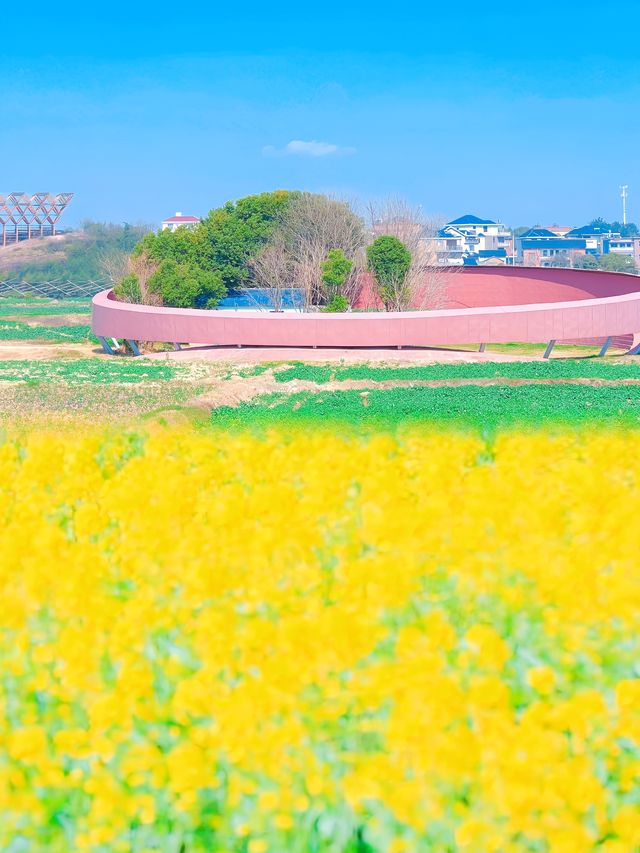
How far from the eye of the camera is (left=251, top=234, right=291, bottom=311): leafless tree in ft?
115

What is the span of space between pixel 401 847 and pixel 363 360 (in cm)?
2293

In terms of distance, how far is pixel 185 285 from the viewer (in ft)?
110

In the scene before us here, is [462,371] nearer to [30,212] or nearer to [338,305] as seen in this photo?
[338,305]

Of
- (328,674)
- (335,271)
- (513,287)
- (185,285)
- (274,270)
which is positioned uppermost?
(274,270)

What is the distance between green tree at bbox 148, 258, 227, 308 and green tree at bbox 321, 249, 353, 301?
4091 mm

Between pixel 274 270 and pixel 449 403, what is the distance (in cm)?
2030

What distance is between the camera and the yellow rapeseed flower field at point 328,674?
2443mm

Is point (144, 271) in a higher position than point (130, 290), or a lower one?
higher

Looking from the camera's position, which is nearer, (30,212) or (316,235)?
(316,235)

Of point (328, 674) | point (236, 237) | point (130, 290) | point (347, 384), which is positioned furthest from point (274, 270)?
point (328, 674)

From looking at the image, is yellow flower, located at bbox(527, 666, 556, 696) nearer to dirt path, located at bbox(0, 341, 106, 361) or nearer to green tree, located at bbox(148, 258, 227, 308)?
dirt path, located at bbox(0, 341, 106, 361)

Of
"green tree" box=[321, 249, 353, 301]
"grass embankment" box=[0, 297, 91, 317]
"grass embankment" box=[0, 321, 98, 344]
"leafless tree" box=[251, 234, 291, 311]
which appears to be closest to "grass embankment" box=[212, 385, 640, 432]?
"green tree" box=[321, 249, 353, 301]

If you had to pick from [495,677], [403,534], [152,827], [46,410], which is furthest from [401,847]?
[46,410]

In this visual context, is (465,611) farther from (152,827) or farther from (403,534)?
(152,827)
